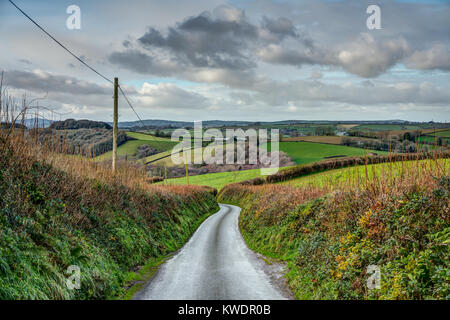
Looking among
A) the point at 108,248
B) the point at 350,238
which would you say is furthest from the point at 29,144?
the point at 350,238

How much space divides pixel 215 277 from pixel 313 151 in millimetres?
70423

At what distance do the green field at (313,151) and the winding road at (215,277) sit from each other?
55998 millimetres

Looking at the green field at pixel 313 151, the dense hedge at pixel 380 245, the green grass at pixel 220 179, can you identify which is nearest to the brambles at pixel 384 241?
the dense hedge at pixel 380 245

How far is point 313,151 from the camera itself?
76.9m

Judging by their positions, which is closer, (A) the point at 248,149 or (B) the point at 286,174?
(B) the point at 286,174

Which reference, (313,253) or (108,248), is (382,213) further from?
(108,248)

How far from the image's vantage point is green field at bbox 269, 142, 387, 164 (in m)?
68.5

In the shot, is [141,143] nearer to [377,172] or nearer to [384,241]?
[377,172]

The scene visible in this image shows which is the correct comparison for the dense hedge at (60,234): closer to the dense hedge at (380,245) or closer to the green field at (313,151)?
the dense hedge at (380,245)

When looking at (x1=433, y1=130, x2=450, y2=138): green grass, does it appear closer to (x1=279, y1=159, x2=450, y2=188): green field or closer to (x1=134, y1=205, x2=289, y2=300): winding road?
(x1=279, y1=159, x2=450, y2=188): green field

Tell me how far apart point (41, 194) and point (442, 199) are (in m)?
11.7

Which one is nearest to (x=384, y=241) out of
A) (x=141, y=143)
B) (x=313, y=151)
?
(x=313, y=151)

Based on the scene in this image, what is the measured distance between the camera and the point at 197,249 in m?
17.0

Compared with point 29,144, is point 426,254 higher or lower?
lower
